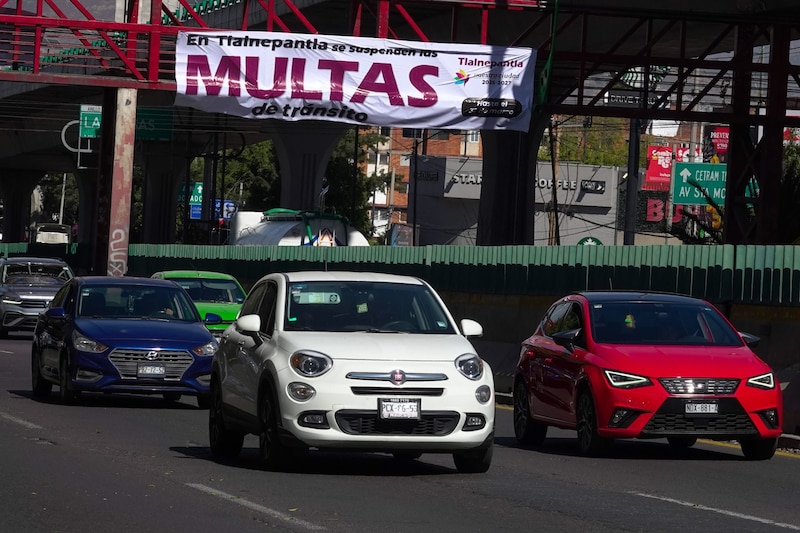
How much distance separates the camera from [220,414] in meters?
13.4

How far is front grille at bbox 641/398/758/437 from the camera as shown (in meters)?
13.9

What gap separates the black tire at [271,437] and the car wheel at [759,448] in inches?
189

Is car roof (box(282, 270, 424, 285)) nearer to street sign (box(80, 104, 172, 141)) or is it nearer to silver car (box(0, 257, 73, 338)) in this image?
silver car (box(0, 257, 73, 338))

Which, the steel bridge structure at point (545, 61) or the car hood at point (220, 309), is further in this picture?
the steel bridge structure at point (545, 61)

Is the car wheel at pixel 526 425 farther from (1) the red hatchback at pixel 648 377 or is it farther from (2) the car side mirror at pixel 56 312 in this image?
(2) the car side mirror at pixel 56 312

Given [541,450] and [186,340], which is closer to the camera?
[541,450]

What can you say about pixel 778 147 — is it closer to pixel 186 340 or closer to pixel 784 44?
pixel 784 44

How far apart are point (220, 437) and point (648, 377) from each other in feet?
12.5

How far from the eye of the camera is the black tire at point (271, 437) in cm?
1192

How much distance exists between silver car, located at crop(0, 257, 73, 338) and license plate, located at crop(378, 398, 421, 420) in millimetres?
22914

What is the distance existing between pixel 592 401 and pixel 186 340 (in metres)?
5.84

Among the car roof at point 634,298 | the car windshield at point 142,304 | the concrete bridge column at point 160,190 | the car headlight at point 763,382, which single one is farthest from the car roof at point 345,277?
the concrete bridge column at point 160,190

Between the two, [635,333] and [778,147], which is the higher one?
[778,147]

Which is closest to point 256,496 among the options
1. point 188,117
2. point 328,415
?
point 328,415
